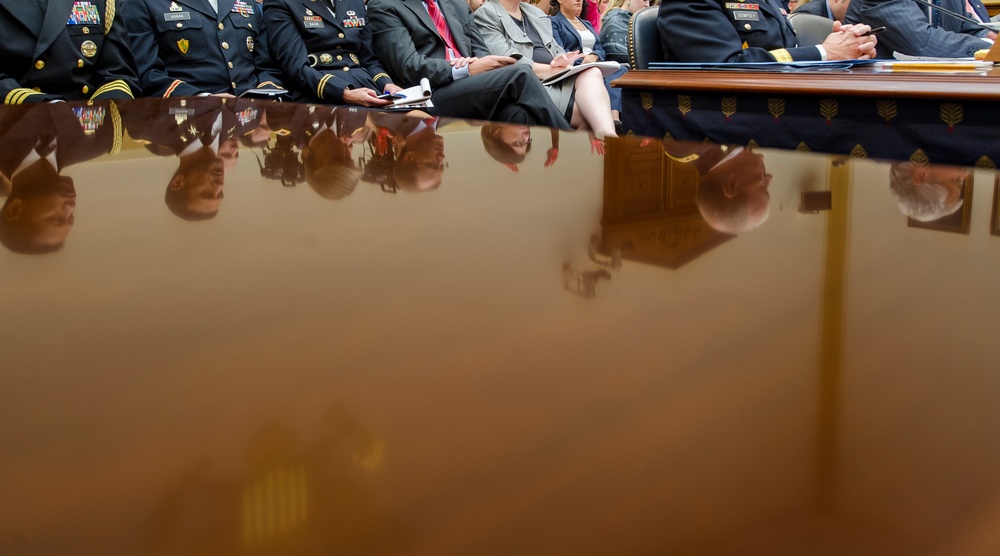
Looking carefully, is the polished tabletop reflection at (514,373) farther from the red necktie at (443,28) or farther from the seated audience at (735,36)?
the red necktie at (443,28)

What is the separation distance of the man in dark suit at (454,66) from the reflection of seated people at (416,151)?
134cm

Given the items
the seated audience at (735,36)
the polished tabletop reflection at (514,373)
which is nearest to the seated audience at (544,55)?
the seated audience at (735,36)

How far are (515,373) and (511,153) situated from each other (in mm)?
503

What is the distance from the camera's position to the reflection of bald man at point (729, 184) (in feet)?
1.38

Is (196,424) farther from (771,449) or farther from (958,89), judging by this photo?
(958,89)

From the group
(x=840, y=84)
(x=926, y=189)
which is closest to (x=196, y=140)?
(x=926, y=189)

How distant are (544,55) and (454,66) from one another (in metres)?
1.01

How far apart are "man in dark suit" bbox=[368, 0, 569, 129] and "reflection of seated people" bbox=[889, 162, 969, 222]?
180 centimetres

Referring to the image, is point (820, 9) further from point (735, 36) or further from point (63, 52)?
point (63, 52)

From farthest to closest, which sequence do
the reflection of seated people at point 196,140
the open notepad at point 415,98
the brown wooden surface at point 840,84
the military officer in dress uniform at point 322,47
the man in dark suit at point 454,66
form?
the military officer in dress uniform at point 322,47, the man in dark suit at point 454,66, the open notepad at point 415,98, the brown wooden surface at point 840,84, the reflection of seated people at point 196,140

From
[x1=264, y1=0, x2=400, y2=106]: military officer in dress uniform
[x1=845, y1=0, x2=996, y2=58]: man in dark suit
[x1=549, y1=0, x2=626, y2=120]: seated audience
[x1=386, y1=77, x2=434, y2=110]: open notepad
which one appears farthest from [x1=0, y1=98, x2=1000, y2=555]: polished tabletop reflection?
[x1=549, y1=0, x2=626, y2=120]: seated audience

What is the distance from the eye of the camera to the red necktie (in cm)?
306

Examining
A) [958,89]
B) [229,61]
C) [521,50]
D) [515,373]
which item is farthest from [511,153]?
[521,50]

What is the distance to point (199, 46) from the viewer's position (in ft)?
9.33
